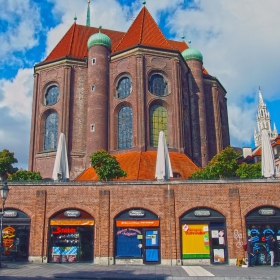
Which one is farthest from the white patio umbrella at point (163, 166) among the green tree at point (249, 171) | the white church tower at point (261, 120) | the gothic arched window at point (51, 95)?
the white church tower at point (261, 120)

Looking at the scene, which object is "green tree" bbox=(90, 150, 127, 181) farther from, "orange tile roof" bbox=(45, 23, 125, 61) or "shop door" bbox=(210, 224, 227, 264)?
"orange tile roof" bbox=(45, 23, 125, 61)

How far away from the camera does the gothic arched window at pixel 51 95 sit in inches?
1655

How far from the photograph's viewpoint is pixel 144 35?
4203 centimetres

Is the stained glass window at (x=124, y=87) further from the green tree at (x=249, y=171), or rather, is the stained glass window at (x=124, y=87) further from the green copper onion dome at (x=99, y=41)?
the green tree at (x=249, y=171)

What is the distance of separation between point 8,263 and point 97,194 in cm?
630

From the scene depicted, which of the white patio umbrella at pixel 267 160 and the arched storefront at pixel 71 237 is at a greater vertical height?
the white patio umbrella at pixel 267 160

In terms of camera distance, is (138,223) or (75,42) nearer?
(138,223)

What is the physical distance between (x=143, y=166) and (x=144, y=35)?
17.0 m

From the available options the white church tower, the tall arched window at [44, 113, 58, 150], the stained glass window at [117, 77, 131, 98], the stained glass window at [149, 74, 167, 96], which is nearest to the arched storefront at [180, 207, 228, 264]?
the stained glass window at [149, 74, 167, 96]

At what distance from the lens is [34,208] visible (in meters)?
21.9

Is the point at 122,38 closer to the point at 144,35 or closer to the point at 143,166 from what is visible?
the point at 144,35

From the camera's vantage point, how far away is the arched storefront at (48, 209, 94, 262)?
21.5 metres

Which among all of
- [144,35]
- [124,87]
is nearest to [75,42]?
[144,35]

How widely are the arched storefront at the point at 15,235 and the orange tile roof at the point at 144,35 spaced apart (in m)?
24.3
